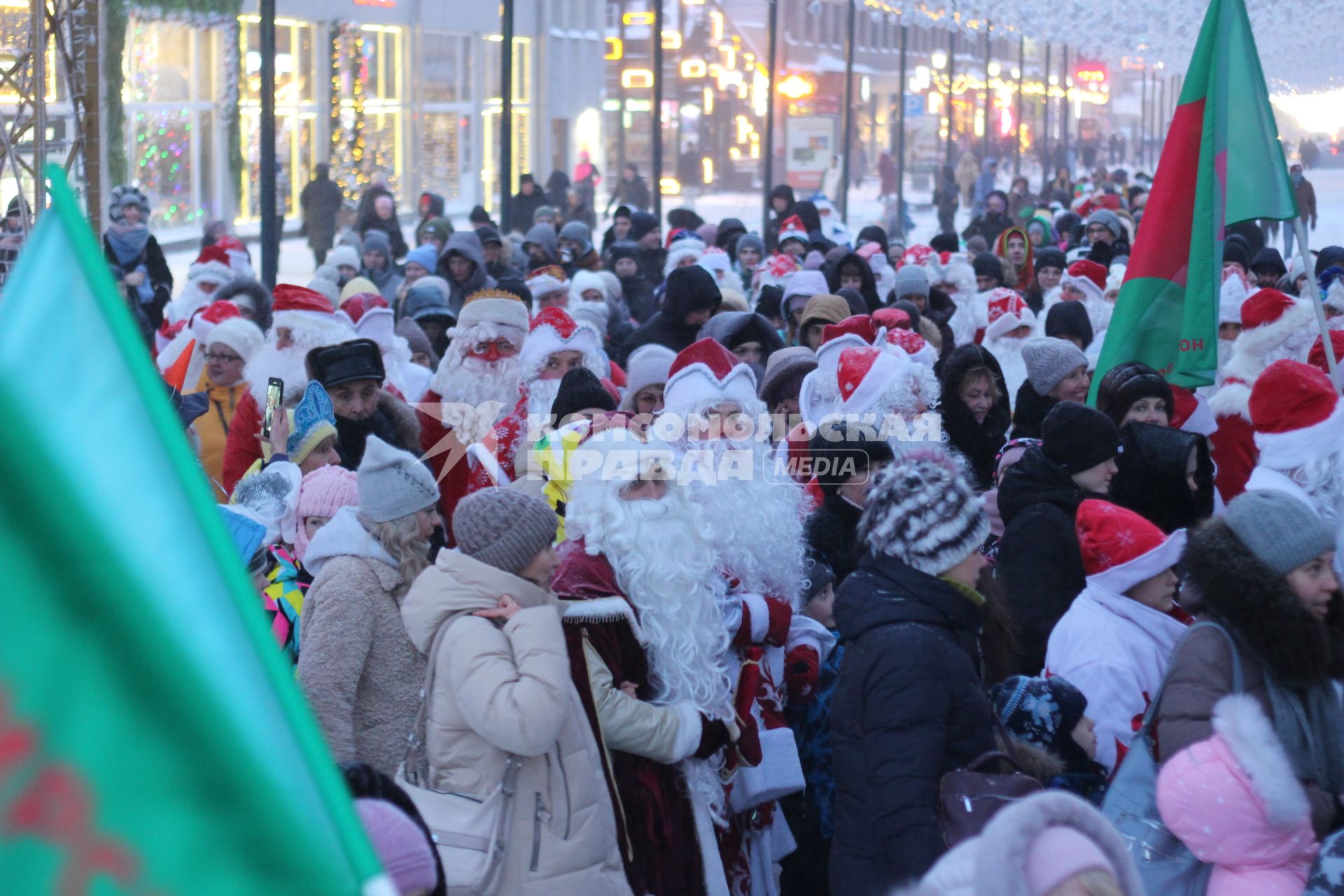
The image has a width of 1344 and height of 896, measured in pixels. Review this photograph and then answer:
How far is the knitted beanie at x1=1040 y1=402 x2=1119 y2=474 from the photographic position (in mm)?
5238

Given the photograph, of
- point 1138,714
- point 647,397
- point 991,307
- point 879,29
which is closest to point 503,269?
point 991,307

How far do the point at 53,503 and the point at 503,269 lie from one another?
490 inches

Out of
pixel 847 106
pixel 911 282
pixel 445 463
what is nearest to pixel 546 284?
pixel 911 282

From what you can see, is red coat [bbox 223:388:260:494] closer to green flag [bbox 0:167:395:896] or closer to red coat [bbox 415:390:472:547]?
red coat [bbox 415:390:472:547]

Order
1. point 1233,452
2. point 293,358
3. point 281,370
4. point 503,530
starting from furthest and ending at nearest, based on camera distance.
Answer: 1. point 293,358
2. point 281,370
3. point 1233,452
4. point 503,530

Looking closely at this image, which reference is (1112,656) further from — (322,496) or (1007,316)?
(1007,316)

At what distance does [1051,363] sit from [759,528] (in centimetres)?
281

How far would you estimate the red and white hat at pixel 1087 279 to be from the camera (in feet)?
36.2

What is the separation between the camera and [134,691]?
105 cm

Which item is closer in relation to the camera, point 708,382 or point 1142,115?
point 708,382

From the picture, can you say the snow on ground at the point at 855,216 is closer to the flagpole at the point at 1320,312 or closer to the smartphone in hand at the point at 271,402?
the smartphone in hand at the point at 271,402

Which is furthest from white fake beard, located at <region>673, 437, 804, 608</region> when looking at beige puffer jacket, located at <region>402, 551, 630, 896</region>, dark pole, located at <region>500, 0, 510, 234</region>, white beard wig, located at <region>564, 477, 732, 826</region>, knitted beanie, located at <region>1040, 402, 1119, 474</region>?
dark pole, located at <region>500, 0, 510, 234</region>

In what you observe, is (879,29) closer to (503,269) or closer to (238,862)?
(503,269)

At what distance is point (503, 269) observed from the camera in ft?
43.7
